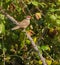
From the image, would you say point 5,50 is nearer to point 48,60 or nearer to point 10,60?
point 10,60

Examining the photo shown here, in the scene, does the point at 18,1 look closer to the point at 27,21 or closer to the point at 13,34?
the point at 13,34

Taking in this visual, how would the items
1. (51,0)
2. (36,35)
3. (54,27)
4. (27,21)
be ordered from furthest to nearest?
(51,0)
(36,35)
(54,27)
(27,21)

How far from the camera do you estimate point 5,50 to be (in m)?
1.81

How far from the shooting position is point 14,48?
189 centimetres

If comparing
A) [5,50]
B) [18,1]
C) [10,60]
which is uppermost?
[18,1]

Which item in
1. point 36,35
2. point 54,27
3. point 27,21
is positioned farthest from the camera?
point 36,35

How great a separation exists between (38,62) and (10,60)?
10.9 inches

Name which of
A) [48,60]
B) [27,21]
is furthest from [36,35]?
[27,21]

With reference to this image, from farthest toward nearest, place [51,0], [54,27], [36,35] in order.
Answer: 1. [51,0]
2. [36,35]
3. [54,27]

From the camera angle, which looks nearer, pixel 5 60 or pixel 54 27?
pixel 54 27

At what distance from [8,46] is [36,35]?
0.22m

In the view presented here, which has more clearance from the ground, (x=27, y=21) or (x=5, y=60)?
(x=27, y=21)

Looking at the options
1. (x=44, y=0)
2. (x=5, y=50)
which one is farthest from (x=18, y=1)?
(x=5, y=50)

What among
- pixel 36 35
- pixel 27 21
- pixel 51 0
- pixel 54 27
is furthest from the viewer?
Result: pixel 51 0
